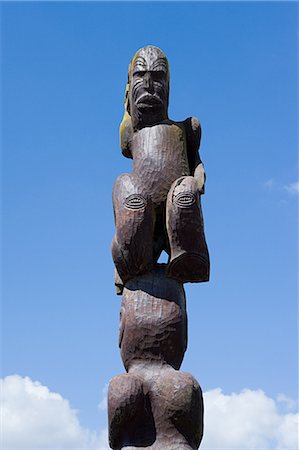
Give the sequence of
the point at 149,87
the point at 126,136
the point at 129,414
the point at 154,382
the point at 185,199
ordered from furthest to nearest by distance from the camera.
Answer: the point at 126,136, the point at 149,87, the point at 185,199, the point at 154,382, the point at 129,414

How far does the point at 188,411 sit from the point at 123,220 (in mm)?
1551

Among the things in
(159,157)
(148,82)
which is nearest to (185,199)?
(159,157)

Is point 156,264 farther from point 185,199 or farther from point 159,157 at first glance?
point 159,157

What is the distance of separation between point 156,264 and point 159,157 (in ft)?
2.92

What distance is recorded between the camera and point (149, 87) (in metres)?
6.05

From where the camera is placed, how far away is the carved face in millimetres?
6070

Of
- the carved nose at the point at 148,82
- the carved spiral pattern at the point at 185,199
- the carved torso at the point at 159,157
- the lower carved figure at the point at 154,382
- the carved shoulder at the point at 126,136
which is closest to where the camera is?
the lower carved figure at the point at 154,382

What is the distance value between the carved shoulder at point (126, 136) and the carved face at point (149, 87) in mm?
141

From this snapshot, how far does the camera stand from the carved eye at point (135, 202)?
5500 mm

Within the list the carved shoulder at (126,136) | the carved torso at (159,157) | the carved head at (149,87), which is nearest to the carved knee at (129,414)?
the carved torso at (159,157)

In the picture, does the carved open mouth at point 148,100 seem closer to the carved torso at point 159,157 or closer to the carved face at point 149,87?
the carved face at point 149,87

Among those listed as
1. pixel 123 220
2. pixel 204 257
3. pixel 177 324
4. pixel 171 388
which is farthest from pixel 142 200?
pixel 171 388

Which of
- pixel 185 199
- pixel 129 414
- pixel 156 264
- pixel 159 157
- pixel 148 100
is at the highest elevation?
pixel 148 100

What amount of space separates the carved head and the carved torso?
131 mm
